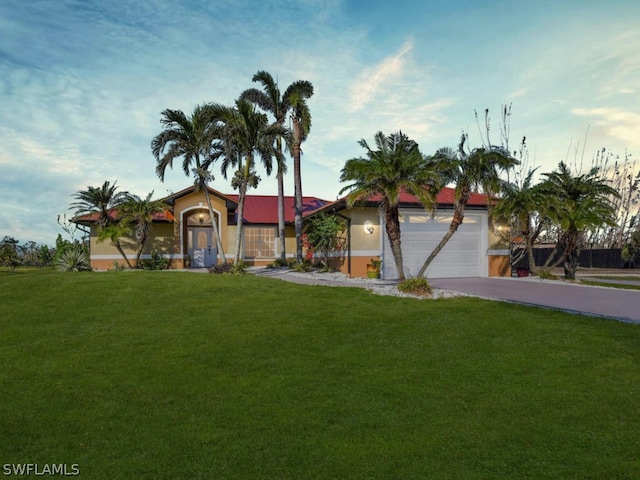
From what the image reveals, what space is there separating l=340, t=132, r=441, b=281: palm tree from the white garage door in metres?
4.77

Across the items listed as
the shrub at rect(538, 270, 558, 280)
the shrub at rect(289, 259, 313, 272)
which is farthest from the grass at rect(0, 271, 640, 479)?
the shrub at rect(289, 259, 313, 272)

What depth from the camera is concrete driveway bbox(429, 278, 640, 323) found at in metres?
12.4

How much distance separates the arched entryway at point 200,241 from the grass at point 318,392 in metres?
16.6

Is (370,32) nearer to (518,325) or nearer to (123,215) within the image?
(518,325)

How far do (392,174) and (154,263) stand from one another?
16.7 metres

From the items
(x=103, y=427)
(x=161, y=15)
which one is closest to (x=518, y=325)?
(x=103, y=427)

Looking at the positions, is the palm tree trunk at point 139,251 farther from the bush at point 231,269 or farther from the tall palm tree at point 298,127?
the tall palm tree at point 298,127

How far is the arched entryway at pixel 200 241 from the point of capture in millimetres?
28391

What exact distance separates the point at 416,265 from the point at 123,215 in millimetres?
16383

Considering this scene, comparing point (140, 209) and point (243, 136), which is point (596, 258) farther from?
point (140, 209)

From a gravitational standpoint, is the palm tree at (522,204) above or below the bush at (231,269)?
above

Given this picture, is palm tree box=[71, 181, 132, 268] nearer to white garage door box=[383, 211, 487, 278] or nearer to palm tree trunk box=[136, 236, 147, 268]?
palm tree trunk box=[136, 236, 147, 268]

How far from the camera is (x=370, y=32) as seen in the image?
1530cm

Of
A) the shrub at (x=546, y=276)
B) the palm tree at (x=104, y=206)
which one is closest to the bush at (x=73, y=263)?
the palm tree at (x=104, y=206)
